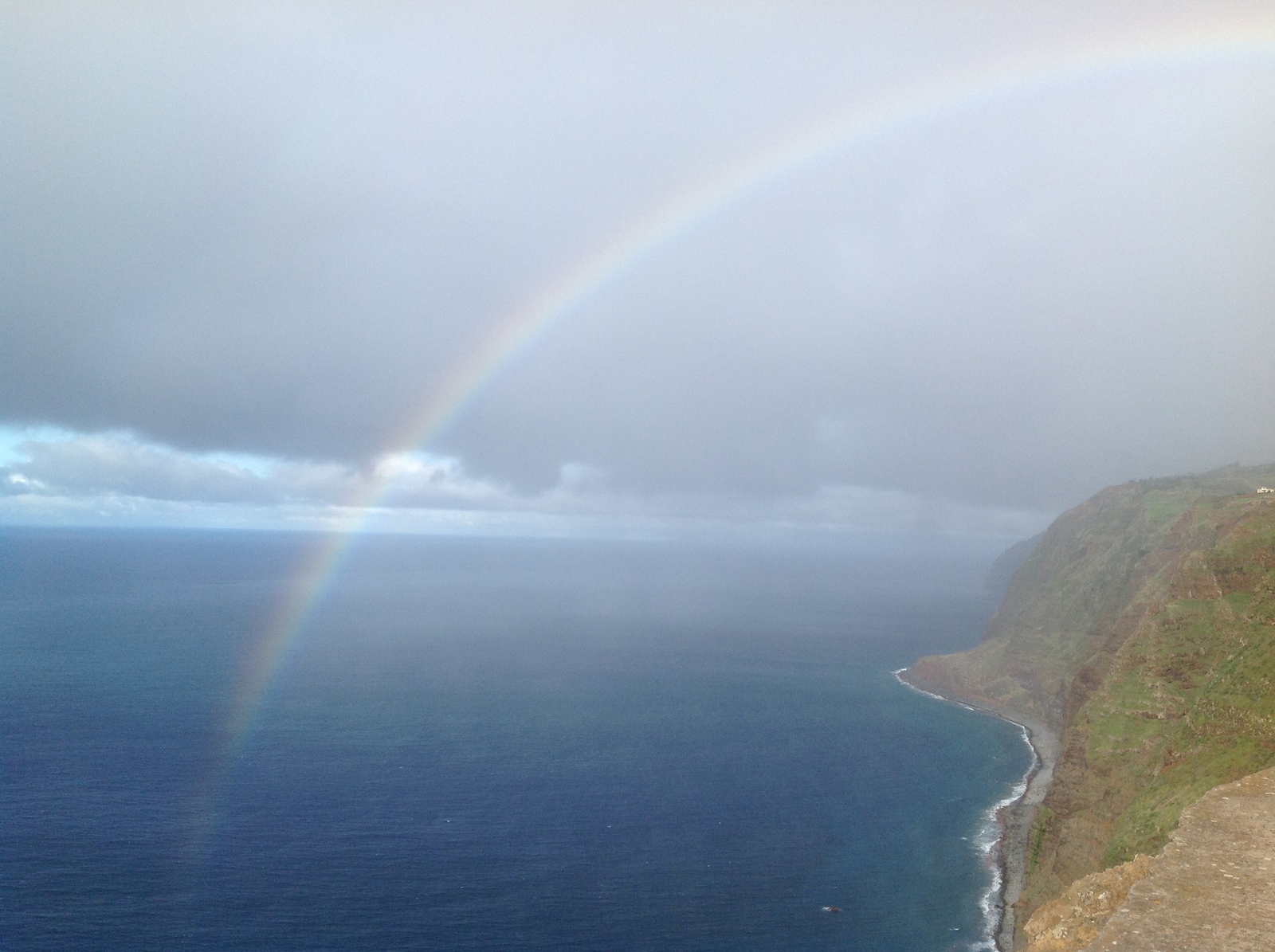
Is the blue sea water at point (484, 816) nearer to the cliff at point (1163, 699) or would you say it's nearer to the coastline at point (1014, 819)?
the coastline at point (1014, 819)

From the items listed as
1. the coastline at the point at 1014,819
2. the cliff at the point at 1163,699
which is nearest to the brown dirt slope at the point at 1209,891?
the cliff at the point at 1163,699

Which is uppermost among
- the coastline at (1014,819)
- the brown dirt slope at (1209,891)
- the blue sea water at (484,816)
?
the brown dirt slope at (1209,891)

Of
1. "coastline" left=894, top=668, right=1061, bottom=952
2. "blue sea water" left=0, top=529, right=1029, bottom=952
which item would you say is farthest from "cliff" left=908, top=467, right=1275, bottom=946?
"blue sea water" left=0, top=529, right=1029, bottom=952

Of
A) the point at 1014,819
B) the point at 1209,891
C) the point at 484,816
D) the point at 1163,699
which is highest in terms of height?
the point at 1209,891

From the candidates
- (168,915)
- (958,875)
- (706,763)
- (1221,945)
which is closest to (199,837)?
(168,915)

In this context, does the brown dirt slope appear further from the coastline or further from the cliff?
the coastline

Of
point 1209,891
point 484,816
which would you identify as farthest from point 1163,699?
point 484,816

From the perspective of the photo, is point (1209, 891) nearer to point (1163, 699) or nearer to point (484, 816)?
point (1163, 699)

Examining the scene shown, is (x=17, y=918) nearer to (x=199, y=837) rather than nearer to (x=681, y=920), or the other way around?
(x=199, y=837)
